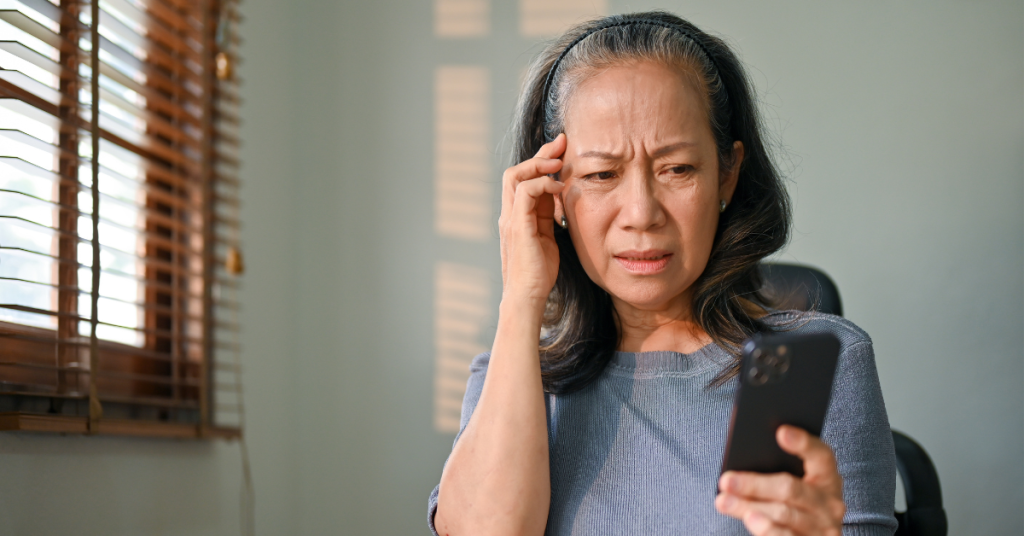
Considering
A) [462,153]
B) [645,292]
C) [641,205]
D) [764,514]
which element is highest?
[462,153]

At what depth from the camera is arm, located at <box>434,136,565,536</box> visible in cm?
105

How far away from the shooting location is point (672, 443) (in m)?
1.06

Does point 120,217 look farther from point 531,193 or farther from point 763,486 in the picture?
point 763,486

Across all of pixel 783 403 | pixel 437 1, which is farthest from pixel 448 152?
pixel 783 403

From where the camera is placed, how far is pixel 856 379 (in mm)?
1013

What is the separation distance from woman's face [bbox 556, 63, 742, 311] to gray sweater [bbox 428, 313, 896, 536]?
122 millimetres

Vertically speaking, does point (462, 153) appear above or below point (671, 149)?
above

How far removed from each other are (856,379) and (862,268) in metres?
1.46

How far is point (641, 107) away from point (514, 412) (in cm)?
45

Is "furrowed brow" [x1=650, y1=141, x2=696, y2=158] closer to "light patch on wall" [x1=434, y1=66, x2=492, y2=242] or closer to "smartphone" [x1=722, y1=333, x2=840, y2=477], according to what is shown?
"smartphone" [x1=722, y1=333, x2=840, y2=477]

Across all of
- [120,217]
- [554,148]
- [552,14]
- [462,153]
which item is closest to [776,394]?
[554,148]

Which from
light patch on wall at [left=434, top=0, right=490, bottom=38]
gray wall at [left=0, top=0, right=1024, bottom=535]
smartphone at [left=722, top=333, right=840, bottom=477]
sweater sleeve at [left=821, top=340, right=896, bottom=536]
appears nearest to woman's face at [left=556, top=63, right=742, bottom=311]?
sweater sleeve at [left=821, top=340, right=896, bottom=536]

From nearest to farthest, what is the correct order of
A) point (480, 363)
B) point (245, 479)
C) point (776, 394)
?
1. point (776, 394)
2. point (480, 363)
3. point (245, 479)

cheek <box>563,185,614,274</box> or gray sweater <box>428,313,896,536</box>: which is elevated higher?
cheek <box>563,185,614,274</box>
